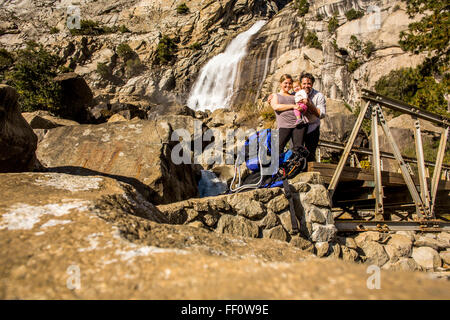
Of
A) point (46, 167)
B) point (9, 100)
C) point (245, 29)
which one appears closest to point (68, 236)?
point (9, 100)

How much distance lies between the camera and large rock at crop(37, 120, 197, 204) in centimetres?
383

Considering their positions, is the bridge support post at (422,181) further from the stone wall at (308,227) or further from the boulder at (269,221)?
the boulder at (269,221)

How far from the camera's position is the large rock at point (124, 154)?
3.83 meters

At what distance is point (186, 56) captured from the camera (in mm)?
32906

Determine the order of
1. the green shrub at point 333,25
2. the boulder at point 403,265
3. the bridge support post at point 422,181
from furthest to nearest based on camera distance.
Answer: the green shrub at point 333,25
the bridge support post at point 422,181
the boulder at point 403,265

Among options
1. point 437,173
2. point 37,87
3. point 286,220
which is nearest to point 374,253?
point 286,220

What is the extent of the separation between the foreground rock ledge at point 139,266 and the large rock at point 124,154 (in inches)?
97.1

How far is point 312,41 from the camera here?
79.0ft

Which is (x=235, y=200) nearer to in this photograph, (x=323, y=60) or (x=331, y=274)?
(x=331, y=274)

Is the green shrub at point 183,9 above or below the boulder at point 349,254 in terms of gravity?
above

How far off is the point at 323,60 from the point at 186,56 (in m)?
17.7

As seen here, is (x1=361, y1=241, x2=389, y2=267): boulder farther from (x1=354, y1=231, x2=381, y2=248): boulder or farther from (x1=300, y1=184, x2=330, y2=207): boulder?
(x1=300, y1=184, x2=330, y2=207): boulder

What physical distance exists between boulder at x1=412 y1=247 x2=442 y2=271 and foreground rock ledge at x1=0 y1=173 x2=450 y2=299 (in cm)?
378

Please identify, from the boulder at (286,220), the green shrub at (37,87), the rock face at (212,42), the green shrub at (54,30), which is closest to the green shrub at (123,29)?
the rock face at (212,42)
